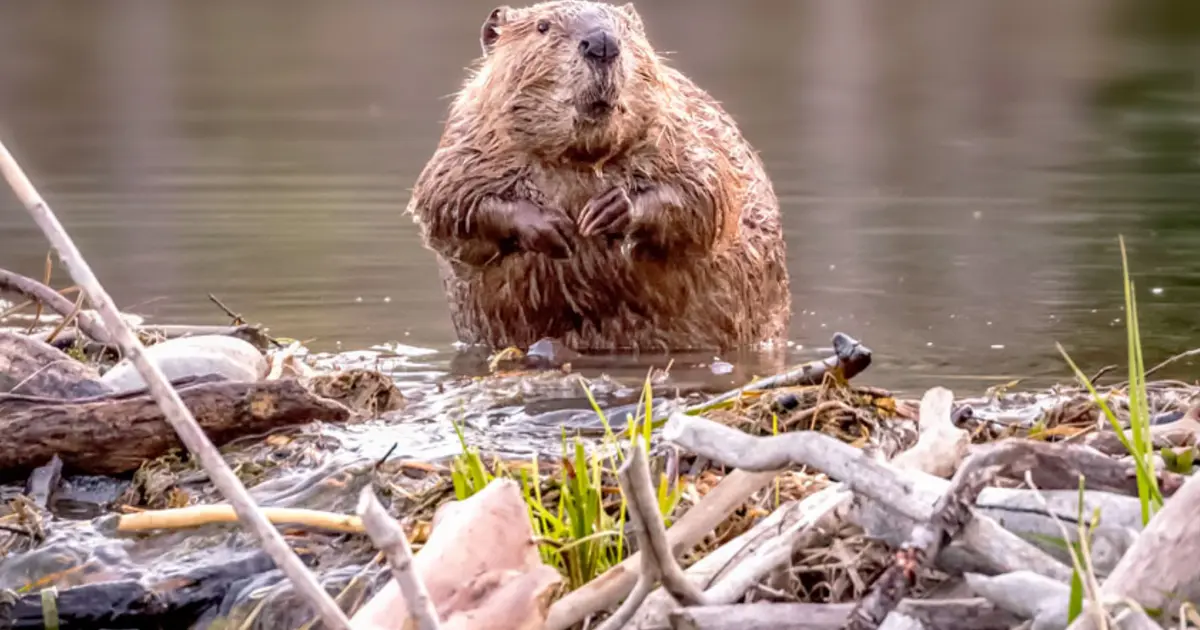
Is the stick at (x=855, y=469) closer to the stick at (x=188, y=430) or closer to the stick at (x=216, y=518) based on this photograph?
the stick at (x=188, y=430)

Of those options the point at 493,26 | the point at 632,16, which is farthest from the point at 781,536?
the point at 493,26

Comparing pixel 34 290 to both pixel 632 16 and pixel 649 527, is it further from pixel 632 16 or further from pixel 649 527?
pixel 649 527

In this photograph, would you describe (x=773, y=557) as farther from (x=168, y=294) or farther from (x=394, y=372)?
(x=168, y=294)

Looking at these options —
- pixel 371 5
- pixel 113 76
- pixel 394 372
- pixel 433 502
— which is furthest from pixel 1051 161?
pixel 371 5

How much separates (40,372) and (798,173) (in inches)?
276

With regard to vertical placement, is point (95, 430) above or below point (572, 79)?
below

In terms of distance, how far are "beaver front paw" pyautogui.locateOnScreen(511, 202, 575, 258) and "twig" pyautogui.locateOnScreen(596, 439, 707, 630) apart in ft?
7.90

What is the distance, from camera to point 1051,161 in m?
10.7

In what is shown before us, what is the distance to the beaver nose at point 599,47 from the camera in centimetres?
407

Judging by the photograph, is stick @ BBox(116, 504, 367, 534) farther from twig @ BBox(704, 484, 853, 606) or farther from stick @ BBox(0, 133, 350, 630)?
stick @ BBox(0, 133, 350, 630)

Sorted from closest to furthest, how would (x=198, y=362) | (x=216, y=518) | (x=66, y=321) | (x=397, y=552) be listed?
(x=397, y=552)
(x=216, y=518)
(x=198, y=362)
(x=66, y=321)

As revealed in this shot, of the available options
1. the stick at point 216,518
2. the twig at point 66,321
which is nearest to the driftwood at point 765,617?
the stick at point 216,518

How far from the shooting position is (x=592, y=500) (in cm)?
242

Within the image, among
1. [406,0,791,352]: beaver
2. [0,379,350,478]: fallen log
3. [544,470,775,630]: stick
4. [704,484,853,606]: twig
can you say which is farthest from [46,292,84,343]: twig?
[704,484,853,606]: twig
